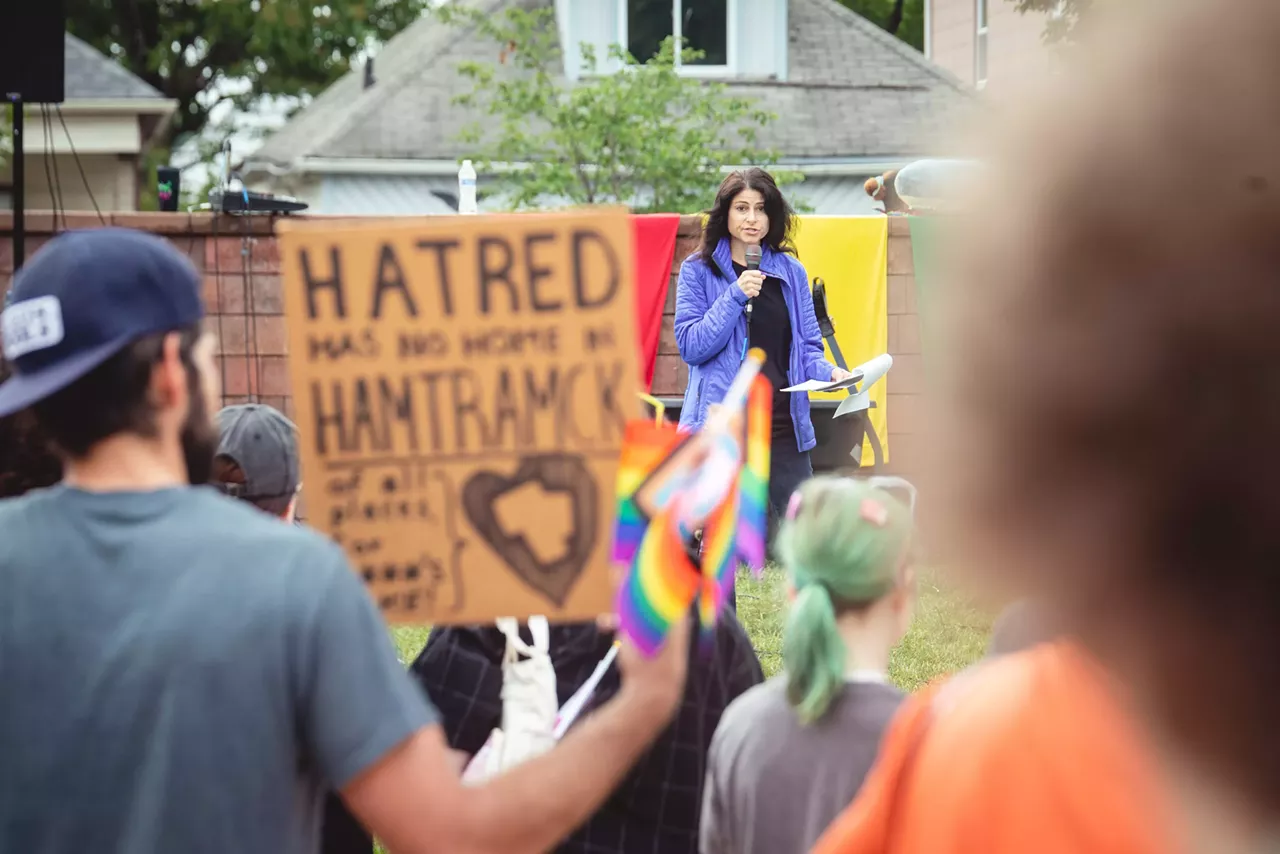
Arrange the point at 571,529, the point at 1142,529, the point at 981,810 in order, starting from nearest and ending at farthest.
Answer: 1. the point at 1142,529
2. the point at 981,810
3. the point at 571,529

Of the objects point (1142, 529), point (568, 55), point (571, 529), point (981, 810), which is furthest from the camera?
point (568, 55)

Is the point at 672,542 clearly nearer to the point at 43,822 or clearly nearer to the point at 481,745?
the point at 43,822

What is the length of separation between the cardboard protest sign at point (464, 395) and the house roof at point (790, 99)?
15345mm

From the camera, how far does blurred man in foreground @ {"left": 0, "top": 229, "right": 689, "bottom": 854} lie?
1479 millimetres

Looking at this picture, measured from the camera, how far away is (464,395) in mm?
1698

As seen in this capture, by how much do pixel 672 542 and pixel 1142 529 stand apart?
2.88ft

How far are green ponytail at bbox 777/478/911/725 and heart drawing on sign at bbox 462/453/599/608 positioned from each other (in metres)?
0.83

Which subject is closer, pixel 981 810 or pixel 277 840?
pixel 981 810

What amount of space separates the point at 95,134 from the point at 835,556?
17.5 m

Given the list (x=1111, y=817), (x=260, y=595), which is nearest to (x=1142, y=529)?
(x=1111, y=817)

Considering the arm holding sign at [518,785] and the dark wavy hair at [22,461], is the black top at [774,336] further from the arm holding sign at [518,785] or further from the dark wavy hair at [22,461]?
the arm holding sign at [518,785]

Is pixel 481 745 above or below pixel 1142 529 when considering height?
below

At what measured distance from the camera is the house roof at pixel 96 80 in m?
17.8

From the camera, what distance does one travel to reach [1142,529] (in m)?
0.66
